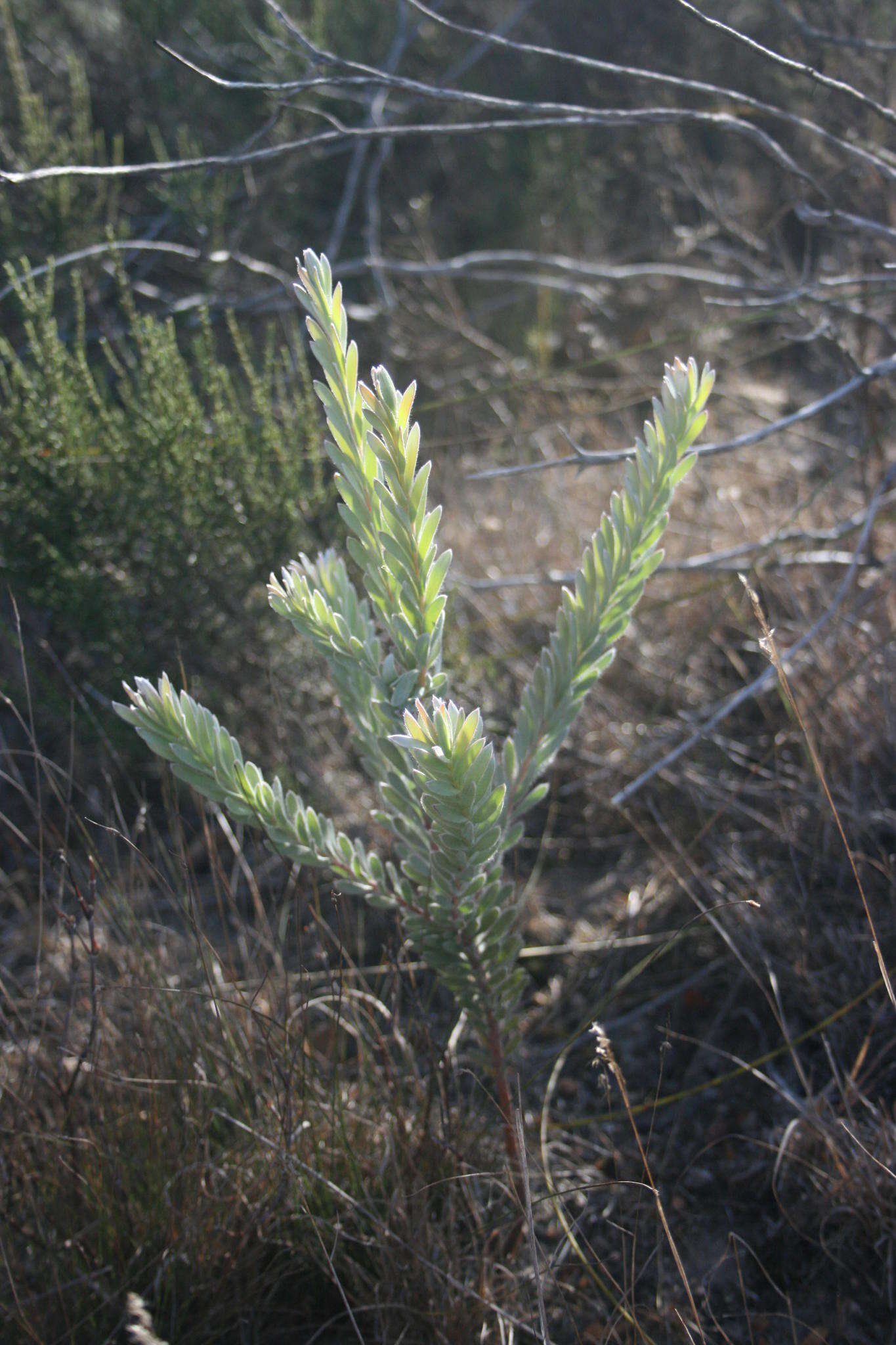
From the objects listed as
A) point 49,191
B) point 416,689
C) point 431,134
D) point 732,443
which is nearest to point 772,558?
point 732,443

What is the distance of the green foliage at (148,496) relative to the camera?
2279 mm

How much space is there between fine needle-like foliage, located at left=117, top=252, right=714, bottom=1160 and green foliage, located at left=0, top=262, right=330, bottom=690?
3.44 ft

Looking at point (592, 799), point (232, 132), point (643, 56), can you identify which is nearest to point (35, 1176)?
point (592, 799)

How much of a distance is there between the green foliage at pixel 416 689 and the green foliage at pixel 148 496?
1.02 meters

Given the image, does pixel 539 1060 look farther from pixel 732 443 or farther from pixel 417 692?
pixel 732 443

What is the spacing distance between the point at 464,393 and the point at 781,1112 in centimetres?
341

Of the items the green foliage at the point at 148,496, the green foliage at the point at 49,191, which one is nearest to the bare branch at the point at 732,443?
the green foliage at the point at 148,496

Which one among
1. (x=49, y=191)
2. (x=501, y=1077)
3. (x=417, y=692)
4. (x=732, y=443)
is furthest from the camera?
(x=49, y=191)

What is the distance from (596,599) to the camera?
135 cm

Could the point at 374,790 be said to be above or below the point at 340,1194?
below

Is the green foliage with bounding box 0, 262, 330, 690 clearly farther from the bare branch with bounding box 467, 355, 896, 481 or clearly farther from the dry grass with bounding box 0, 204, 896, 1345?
the bare branch with bounding box 467, 355, 896, 481

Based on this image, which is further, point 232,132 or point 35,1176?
point 232,132

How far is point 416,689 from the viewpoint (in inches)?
51.1

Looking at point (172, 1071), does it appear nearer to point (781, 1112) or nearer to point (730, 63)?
point (781, 1112)
